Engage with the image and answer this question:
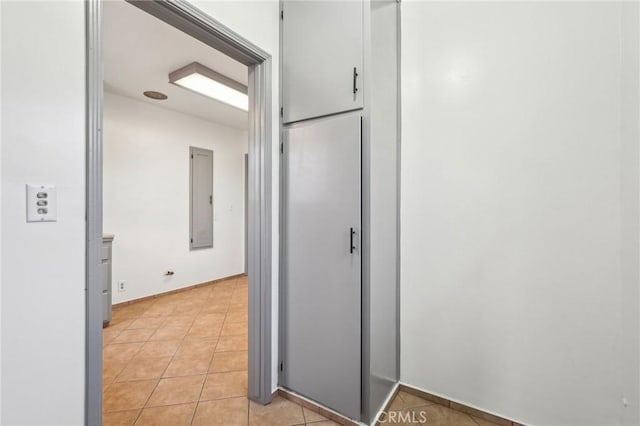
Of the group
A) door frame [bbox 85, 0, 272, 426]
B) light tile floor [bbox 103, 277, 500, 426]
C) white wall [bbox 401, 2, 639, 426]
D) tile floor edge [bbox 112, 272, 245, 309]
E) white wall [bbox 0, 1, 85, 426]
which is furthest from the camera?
tile floor edge [bbox 112, 272, 245, 309]

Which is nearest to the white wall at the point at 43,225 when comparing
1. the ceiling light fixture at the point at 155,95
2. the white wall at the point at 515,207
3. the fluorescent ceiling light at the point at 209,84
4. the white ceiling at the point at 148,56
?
the white ceiling at the point at 148,56

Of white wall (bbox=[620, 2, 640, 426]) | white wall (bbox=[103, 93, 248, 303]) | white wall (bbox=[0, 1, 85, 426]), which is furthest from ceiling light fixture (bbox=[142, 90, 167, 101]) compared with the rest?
white wall (bbox=[620, 2, 640, 426])

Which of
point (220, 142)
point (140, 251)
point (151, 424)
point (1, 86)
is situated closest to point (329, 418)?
point (151, 424)

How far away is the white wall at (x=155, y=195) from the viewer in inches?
134

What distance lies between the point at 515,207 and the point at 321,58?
137cm

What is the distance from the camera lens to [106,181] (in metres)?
3.31

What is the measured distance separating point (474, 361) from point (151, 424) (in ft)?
6.20

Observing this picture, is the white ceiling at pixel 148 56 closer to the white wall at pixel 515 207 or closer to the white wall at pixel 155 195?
the white wall at pixel 155 195

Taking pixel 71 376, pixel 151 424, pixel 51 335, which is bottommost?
pixel 151 424

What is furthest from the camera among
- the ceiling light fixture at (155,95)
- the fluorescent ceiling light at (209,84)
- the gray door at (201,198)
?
the gray door at (201,198)

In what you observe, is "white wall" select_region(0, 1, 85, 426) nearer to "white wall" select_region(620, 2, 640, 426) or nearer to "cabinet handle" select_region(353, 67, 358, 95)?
"cabinet handle" select_region(353, 67, 358, 95)

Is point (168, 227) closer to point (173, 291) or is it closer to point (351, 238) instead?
point (173, 291)

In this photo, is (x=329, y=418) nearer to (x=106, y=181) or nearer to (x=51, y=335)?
(x=51, y=335)

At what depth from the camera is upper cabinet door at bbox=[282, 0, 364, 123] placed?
4.98 ft
